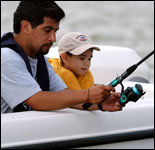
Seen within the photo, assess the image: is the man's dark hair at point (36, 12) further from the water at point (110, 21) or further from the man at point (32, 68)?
the water at point (110, 21)

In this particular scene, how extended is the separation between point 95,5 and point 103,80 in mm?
7008

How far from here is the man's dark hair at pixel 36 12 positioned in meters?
1.95

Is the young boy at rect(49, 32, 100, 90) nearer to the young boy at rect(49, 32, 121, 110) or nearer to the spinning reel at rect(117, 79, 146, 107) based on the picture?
the young boy at rect(49, 32, 121, 110)

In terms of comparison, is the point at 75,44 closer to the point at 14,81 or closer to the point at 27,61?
the point at 27,61

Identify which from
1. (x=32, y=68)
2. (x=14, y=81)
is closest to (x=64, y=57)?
(x=32, y=68)

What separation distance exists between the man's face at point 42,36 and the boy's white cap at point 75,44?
0.47 m

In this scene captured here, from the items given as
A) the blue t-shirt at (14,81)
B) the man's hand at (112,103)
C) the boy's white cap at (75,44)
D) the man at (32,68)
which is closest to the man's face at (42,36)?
the man at (32,68)

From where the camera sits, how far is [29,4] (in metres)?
1.96

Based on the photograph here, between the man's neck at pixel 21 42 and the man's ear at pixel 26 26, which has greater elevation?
the man's ear at pixel 26 26

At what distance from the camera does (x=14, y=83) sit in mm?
1864

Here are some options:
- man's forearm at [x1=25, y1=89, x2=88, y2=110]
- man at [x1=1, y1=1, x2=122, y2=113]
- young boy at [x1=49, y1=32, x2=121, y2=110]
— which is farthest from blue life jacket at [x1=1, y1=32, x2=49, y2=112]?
young boy at [x1=49, y1=32, x2=121, y2=110]

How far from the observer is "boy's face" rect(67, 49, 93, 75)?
8.19ft

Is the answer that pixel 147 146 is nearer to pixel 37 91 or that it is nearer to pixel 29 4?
pixel 37 91

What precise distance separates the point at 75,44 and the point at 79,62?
106 millimetres
